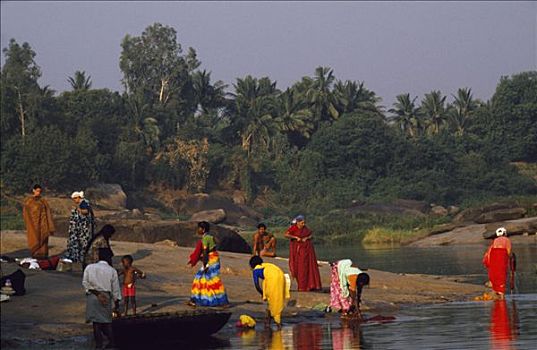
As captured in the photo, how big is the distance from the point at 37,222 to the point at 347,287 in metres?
6.50

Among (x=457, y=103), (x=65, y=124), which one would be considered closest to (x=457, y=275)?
(x=65, y=124)

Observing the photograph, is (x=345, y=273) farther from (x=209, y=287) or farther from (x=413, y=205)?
(x=413, y=205)

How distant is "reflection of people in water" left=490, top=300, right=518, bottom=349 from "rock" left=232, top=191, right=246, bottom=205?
54.3 meters

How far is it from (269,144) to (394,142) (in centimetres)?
913

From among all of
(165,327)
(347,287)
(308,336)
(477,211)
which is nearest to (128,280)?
(165,327)

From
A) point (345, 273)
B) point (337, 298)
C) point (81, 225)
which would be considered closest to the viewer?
point (345, 273)

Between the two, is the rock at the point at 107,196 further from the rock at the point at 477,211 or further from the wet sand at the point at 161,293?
the wet sand at the point at 161,293

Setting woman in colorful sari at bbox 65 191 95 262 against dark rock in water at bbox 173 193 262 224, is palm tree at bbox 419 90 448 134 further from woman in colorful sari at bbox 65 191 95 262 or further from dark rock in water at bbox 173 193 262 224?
woman in colorful sari at bbox 65 191 95 262

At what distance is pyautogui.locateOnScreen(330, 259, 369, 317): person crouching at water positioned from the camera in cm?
1759

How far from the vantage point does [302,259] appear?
20.9 meters

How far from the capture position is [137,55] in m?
83.5

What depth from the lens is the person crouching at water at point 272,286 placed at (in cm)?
→ 1678

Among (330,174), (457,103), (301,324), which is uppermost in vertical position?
(457,103)

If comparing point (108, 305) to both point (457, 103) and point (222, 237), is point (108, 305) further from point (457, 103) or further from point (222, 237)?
point (457, 103)
